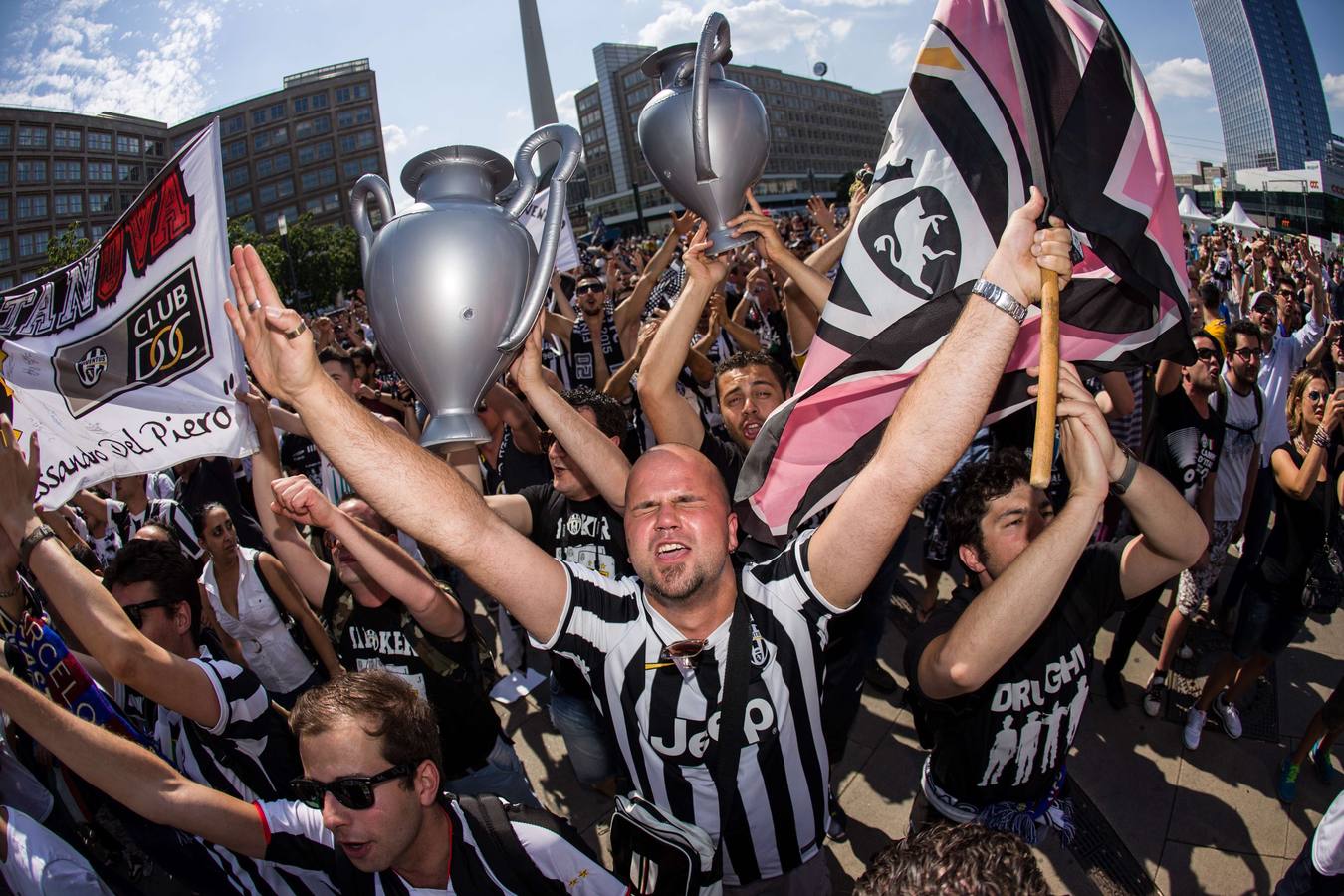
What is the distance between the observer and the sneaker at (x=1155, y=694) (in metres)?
3.84

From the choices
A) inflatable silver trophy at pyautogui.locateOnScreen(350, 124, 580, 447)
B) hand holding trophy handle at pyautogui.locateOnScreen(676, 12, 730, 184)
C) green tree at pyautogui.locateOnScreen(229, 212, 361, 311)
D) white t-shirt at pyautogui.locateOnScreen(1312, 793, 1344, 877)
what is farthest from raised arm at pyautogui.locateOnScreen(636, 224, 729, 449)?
green tree at pyautogui.locateOnScreen(229, 212, 361, 311)

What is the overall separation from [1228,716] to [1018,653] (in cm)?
234

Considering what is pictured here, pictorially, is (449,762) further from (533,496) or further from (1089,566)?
(1089,566)

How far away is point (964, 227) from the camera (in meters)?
2.09

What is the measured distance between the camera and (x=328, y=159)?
7962 cm

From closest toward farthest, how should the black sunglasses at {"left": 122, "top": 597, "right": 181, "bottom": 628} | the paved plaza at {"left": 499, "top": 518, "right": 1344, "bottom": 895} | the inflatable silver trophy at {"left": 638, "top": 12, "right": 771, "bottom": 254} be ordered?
the inflatable silver trophy at {"left": 638, "top": 12, "right": 771, "bottom": 254}
the black sunglasses at {"left": 122, "top": 597, "right": 181, "bottom": 628}
the paved plaza at {"left": 499, "top": 518, "right": 1344, "bottom": 895}

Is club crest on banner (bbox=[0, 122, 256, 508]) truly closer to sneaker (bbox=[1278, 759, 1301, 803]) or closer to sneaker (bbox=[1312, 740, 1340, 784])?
sneaker (bbox=[1278, 759, 1301, 803])

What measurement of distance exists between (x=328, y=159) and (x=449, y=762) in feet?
298

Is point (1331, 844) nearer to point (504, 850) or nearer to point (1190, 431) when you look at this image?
point (504, 850)

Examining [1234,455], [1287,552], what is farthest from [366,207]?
[1234,455]

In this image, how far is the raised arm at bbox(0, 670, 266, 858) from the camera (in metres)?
1.82

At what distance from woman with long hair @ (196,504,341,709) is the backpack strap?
5.41 ft

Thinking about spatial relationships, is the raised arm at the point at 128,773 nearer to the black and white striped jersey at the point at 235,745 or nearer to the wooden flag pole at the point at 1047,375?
the black and white striped jersey at the point at 235,745

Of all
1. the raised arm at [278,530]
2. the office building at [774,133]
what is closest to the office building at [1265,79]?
the office building at [774,133]
